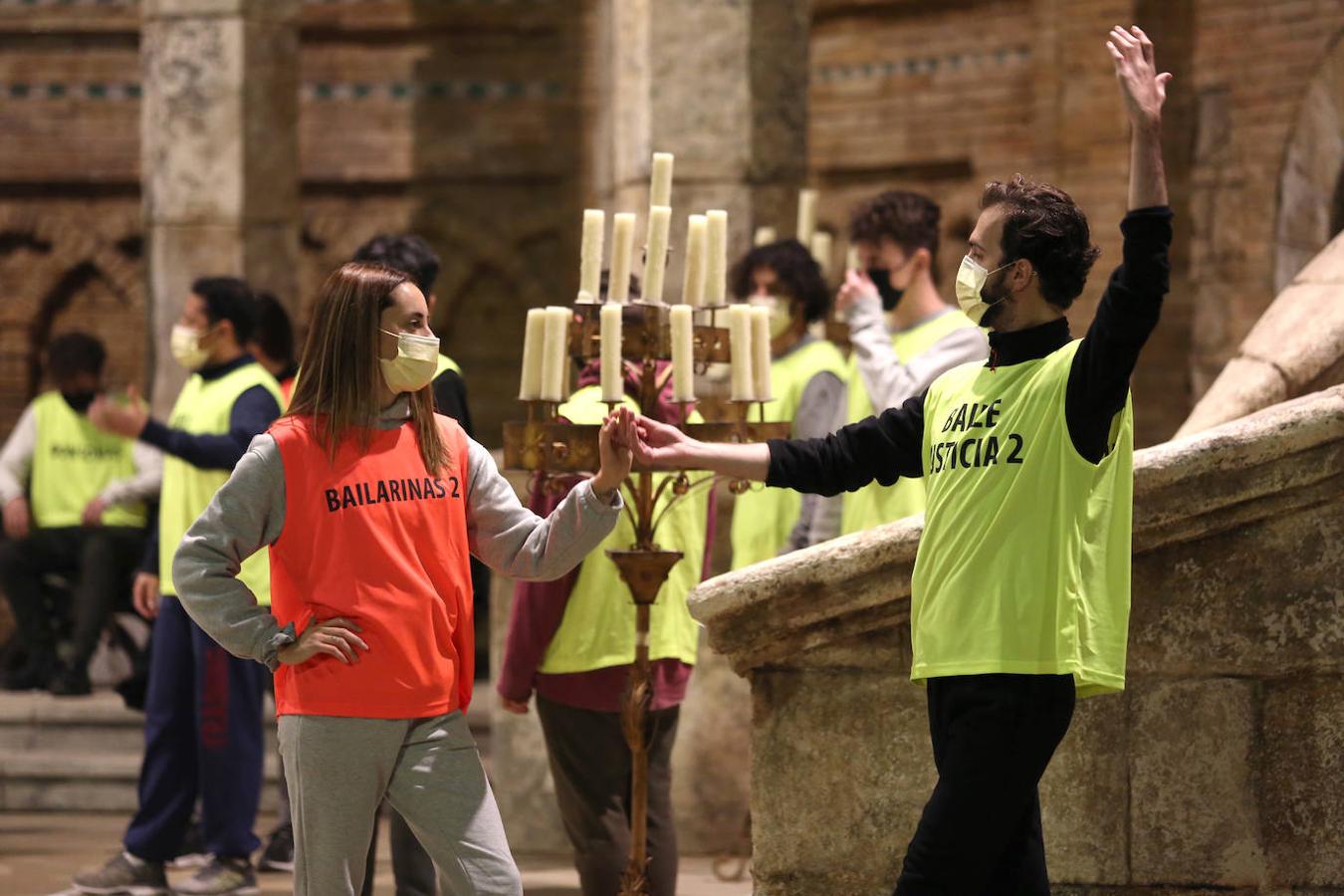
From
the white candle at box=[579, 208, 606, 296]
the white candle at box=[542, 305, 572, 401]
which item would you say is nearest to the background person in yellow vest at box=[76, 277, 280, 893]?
the white candle at box=[579, 208, 606, 296]

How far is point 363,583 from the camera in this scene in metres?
3.59

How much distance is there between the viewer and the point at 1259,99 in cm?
898

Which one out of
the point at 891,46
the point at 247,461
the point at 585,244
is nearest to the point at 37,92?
the point at 891,46

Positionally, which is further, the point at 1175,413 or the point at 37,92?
the point at 37,92

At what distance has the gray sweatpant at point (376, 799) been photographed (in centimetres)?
357

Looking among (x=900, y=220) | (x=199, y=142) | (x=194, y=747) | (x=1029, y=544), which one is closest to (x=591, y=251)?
(x=900, y=220)

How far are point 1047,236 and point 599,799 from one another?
195 centimetres

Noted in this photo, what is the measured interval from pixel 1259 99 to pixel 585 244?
521cm

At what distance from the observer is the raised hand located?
3.20 meters

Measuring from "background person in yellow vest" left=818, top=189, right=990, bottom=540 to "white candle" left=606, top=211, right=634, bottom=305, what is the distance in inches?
34.1

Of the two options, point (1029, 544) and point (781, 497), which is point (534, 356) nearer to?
point (1029, 544)

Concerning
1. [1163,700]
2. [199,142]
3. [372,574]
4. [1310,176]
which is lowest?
[1163,700]

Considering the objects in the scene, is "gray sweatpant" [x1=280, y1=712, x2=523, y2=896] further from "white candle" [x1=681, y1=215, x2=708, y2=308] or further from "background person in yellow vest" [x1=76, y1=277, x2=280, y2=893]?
"background person in yellow vest" [x1=76, y1=277, x2=280, y2=893]

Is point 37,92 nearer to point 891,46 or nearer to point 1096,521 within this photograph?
point 891,46
